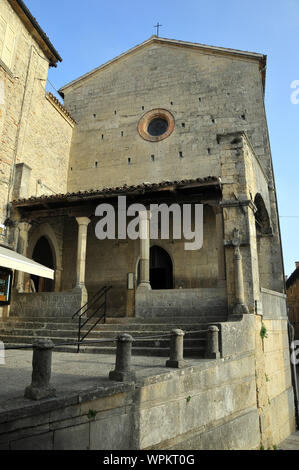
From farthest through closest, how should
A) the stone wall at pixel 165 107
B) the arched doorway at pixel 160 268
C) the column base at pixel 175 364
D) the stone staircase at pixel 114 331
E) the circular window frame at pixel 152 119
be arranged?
the circular window frame at pixel 152 119
the stone wall at pixel 165 107
the arched doorway at pixel 160 268
the stone staircase at pixel 114 331
the column base at pixel 175 364

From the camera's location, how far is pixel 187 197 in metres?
9.68

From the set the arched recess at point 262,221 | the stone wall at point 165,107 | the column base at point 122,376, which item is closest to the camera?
the column base at point 122,376

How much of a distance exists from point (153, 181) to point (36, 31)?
23.0 feet

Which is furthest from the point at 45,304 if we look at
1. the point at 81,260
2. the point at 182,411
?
the point at 182,411

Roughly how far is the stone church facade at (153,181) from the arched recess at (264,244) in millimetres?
46

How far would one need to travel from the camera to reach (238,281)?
7945mm

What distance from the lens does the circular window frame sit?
570 inches

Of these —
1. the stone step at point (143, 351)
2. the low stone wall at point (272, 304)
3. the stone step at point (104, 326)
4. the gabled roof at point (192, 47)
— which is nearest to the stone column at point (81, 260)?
the stone step at point (104, 326)

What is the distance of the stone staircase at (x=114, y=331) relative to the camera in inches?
260

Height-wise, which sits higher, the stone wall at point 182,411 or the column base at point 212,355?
the column base at point 212,355

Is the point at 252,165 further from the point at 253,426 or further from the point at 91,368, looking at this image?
the point at 91,368

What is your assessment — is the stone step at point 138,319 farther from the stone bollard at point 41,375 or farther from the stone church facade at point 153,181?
the stone bollard at point 41,375

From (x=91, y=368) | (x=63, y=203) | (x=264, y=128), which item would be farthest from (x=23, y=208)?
(x=264, y=128)

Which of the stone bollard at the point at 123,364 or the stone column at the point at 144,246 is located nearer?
the stone bollard at the point at 123,364
